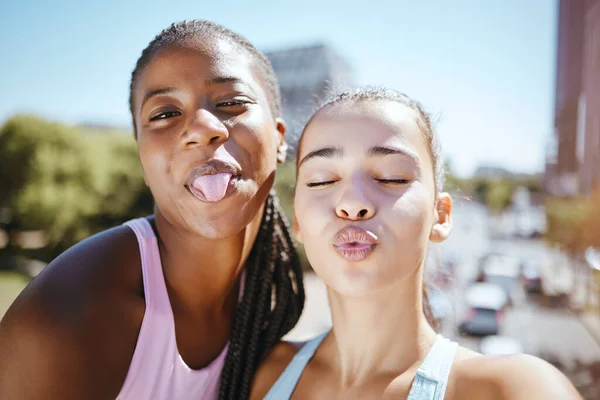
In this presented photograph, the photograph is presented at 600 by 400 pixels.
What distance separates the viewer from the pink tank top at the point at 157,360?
184 centimetres

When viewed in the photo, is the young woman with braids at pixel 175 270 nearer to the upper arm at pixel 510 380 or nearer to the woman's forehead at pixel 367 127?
the woman's forehead at pixel 367 127

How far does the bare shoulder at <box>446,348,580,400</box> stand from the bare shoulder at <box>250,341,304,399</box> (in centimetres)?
75

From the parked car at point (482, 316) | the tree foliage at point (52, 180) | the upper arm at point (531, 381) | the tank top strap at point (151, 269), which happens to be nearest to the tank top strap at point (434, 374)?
the upper arm at point (531, 381)

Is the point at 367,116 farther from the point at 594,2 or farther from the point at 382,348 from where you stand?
the point at 594,2

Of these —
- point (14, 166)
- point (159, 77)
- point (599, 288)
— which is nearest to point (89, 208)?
point (14, 166)

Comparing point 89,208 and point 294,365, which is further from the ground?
point 294,365

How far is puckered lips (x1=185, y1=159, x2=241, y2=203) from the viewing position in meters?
1.91

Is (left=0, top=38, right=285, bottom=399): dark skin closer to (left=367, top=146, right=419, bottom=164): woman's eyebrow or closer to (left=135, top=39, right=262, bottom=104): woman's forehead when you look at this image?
(left=135, top=39, right=262, bottom=104): woman's forehead

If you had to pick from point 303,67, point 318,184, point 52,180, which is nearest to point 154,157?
point 318,184

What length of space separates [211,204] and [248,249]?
0.52 meters

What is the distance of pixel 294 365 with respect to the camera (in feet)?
6.53

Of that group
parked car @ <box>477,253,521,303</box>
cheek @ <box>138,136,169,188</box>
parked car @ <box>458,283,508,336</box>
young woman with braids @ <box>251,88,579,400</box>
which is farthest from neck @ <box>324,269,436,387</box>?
parked car @ <box>477,253,521,303</box>

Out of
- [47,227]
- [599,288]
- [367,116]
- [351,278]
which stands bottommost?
[599,288]

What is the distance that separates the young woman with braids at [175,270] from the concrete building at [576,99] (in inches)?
1253
